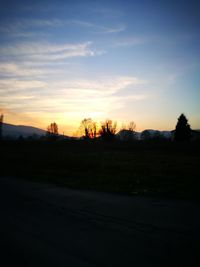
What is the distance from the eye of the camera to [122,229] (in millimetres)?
5488

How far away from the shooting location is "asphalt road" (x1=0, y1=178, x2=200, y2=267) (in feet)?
13.5

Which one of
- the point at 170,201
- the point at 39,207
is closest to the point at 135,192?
the point at 170,201

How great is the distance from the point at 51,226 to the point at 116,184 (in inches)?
264

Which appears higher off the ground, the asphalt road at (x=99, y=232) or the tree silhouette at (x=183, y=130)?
the tree silhouette at (x=183, y=130)

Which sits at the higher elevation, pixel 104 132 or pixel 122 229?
pixel 104 132

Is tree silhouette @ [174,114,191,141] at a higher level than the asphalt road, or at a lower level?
higher

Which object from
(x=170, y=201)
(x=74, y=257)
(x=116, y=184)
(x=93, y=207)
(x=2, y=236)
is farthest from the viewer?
(x=116, y=184)

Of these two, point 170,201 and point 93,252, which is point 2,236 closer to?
point 93,252

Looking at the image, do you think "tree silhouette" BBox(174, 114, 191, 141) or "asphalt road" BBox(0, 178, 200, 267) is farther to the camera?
"tree silhouette" BBox(174, 114, 191, 141)

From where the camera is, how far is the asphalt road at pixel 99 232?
4117 mm

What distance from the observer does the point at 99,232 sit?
5.32 metres

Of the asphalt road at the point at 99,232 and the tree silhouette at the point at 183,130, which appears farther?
the tree silhouette at the point at 183,130

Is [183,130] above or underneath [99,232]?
above

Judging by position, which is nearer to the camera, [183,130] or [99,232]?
[99,232]
